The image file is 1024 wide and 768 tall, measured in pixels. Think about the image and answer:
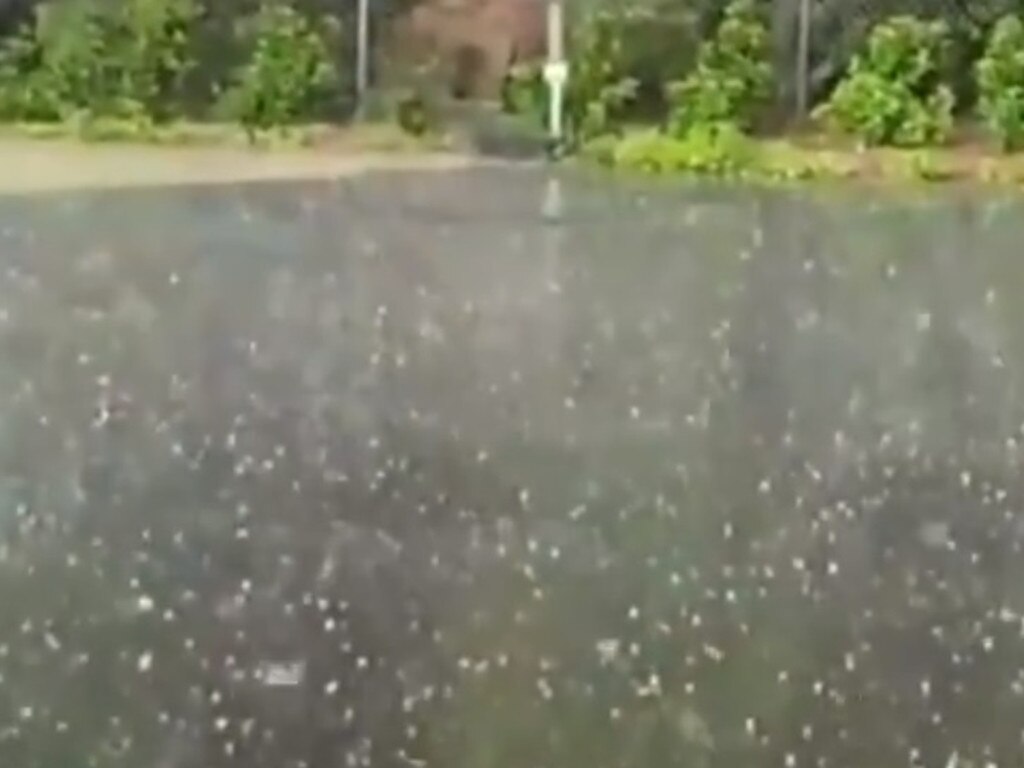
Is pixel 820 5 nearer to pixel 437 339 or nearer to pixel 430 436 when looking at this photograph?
pixel 437 339

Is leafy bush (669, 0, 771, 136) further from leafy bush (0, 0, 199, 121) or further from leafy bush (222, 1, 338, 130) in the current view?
leafy bush (0, 0, 199, 121)

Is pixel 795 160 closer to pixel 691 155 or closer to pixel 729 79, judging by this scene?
pixel 691 155

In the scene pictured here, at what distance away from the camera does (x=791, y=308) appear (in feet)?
28.1

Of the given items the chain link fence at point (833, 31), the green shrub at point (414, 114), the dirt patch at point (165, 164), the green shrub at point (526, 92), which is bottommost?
the dirt patch at point (165, 164)

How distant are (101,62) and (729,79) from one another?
11.3 feet

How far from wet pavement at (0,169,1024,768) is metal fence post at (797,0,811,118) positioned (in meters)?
4.99

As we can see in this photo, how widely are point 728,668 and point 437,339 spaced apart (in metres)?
3.37

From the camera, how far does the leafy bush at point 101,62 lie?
15102mm

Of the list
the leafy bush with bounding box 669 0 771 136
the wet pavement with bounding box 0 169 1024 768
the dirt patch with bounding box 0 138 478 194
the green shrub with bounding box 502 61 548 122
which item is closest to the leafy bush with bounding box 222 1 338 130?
the dirt patch with bounding box 0 138 478 194

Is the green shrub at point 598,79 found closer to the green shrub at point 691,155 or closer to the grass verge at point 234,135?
the green shrub at point 691,155

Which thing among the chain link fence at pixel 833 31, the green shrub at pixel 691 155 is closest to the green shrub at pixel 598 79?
the green shrub at pixel 691 155

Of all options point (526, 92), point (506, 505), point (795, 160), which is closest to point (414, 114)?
point (526, 92)

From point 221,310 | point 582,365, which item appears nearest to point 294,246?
point 221,310

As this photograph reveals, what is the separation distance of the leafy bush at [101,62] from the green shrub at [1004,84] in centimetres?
438
